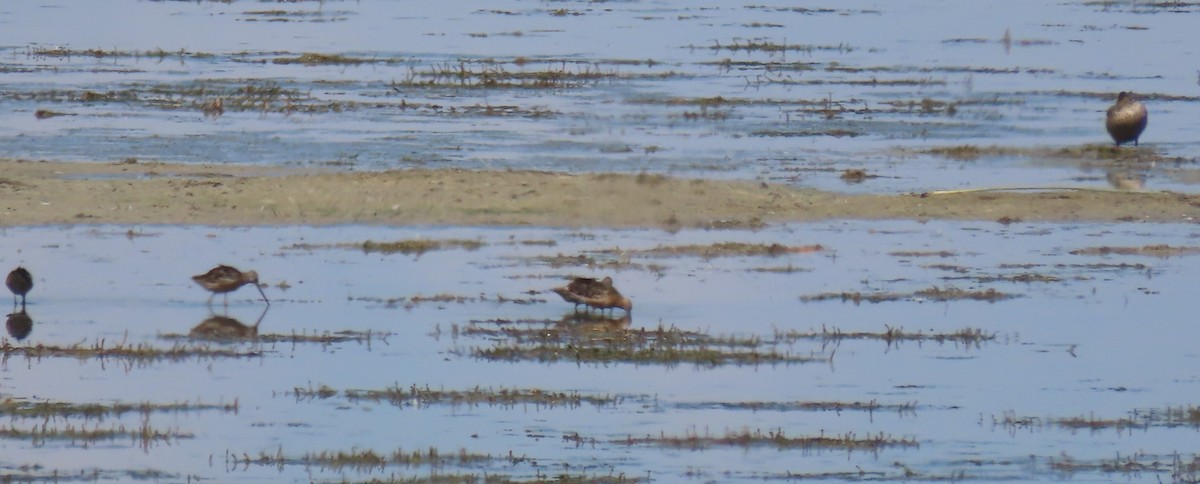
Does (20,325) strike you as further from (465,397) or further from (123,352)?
(465,397)

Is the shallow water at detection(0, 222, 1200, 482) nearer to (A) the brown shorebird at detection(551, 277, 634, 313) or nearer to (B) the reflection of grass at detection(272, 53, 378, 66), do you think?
(A) the brown shorebird at detection(551, 277, 634, 313)

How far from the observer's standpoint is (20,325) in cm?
1464

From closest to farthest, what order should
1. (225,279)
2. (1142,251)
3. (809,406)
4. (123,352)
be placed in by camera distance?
(809,406)
(123,352)
(225,279)
(1142,251)

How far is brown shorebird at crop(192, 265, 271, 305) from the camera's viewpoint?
15383mm

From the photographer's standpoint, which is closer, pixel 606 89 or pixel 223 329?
pixel 223 329

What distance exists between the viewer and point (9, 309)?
50.2 ft

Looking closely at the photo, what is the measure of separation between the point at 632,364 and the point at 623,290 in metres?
2.80

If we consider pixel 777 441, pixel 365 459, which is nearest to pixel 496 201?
pixel 777 441

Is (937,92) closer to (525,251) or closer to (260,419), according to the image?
(525,251)

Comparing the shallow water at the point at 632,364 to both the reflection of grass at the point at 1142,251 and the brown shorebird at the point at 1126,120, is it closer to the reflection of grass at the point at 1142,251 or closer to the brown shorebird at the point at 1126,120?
the reflection of grass at the point at 1142,251

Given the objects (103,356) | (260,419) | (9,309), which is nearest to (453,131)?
(9,309)

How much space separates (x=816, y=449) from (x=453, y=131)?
53.3ft

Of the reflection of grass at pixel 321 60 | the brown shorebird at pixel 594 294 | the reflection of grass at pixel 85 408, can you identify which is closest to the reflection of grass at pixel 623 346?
the brown shorebird at pixel 594 294

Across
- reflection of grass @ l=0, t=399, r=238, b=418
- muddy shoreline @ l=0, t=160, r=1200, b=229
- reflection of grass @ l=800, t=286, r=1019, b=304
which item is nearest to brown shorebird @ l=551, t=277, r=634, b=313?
reflection of grass @ l=800, t=286, r=1019, b=304
